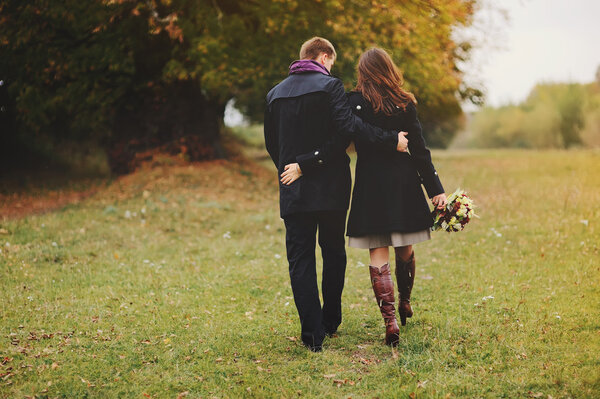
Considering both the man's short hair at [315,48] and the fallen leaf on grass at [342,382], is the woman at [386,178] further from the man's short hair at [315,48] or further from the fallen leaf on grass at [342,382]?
the fallen leaf on grass at [342,382]

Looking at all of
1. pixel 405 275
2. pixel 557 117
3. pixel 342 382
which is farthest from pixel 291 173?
pixel 557 117

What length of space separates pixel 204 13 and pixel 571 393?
11.7 m

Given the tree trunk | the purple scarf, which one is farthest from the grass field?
the tree trunk

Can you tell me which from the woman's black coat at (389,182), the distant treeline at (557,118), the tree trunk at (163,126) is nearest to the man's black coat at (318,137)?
the woman's black coat at (389,182)

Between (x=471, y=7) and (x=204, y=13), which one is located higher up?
(x=471, y=7)

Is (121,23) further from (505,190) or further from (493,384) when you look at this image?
(493,384)

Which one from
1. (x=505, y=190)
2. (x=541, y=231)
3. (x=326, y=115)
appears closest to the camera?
(x=326, y=115)

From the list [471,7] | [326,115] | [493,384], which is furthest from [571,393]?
[471,7]

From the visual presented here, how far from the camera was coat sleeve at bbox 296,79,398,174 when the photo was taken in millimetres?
4359

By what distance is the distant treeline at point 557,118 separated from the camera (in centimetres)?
3356

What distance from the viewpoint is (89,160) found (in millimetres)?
19688

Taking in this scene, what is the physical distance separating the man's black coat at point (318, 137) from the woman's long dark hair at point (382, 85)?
218mm

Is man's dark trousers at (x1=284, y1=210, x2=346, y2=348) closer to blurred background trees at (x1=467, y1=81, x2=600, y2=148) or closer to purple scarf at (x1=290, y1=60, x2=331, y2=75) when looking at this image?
purple scarf at (x1=290, y1=60, x2=331, y2=75)

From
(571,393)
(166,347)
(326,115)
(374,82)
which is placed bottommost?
(166,347)
